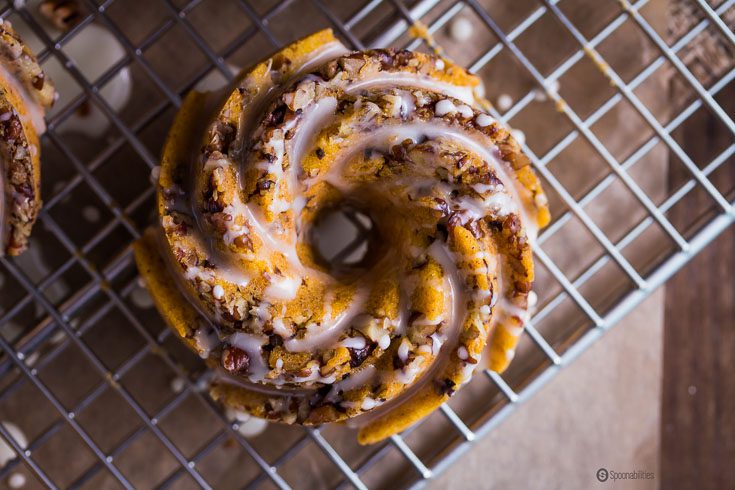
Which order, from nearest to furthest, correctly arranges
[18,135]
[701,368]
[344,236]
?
[18,135] → [344,236] → [701,368]

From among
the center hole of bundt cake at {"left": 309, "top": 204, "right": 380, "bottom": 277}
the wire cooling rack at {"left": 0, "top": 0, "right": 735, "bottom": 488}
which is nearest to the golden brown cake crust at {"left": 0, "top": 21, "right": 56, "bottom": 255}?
the wire cooling rack at {"left": 0, "top": 0, "right": 735, "bottom": 488}

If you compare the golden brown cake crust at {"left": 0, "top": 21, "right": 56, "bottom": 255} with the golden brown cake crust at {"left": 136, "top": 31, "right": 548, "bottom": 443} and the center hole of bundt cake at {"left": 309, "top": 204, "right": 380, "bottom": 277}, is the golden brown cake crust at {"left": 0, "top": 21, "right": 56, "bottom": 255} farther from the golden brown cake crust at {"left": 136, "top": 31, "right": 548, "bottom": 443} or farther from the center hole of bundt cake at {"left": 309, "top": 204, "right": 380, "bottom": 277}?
the center hole of bundt cake at {"left": 309, "top": 204, "right": 380, "bottom": 277}

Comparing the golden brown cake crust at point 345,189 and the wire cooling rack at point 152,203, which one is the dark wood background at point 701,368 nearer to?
the wire cooling rack at point 152,203

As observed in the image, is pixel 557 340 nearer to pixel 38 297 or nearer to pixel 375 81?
pixel 375 81

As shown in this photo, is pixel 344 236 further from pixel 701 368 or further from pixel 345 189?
pixel 701 368

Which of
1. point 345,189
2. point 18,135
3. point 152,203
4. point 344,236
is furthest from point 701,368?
point 18,135

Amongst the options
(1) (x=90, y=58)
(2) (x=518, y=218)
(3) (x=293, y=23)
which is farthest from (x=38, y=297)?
(2) (x=518, y=218)

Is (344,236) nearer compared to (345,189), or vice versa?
(345,189)
